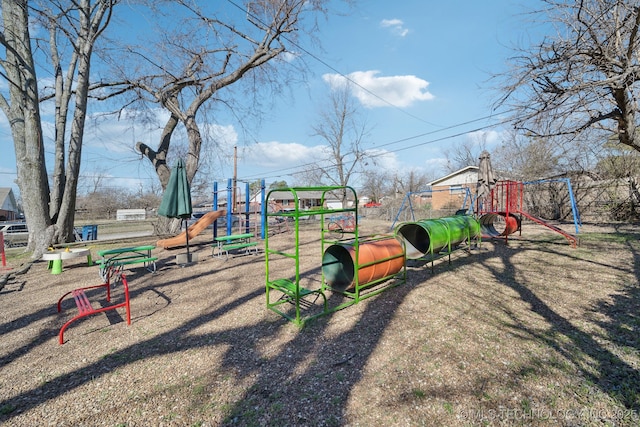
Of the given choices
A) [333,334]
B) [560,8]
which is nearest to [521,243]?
[560,8]

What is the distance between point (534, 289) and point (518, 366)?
2.96 metres

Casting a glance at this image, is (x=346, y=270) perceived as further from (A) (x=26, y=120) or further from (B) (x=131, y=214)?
(B) (x=131, y=214)

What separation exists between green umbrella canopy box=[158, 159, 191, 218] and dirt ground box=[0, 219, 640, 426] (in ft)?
7.51

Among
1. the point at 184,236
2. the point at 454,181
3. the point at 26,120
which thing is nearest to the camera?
the point at 26,120

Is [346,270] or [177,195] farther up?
[177,195]

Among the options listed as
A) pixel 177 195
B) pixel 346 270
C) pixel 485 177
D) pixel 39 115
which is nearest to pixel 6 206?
pixel 39 115

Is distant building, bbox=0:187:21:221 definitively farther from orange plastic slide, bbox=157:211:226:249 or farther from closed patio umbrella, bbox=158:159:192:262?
closed patio umbrella, bbox=158:159:192:262

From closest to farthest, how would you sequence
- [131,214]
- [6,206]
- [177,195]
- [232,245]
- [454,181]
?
1. [177,195]
2. [232,245]
3. [454,181]
4. [6,206]
5. [131,214]

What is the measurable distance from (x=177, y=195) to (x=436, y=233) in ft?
21.5

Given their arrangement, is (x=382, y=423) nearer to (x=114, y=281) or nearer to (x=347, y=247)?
(x=347, y=247)

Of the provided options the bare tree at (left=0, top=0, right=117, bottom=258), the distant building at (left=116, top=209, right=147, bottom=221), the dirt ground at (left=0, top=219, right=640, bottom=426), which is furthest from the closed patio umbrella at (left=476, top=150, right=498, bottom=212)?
the distant building at (left=116, top=209, right=147, bottom=221)

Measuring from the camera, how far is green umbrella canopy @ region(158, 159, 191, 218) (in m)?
7.66

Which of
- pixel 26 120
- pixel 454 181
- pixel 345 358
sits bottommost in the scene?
pixel 345 358

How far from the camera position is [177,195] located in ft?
25.4
